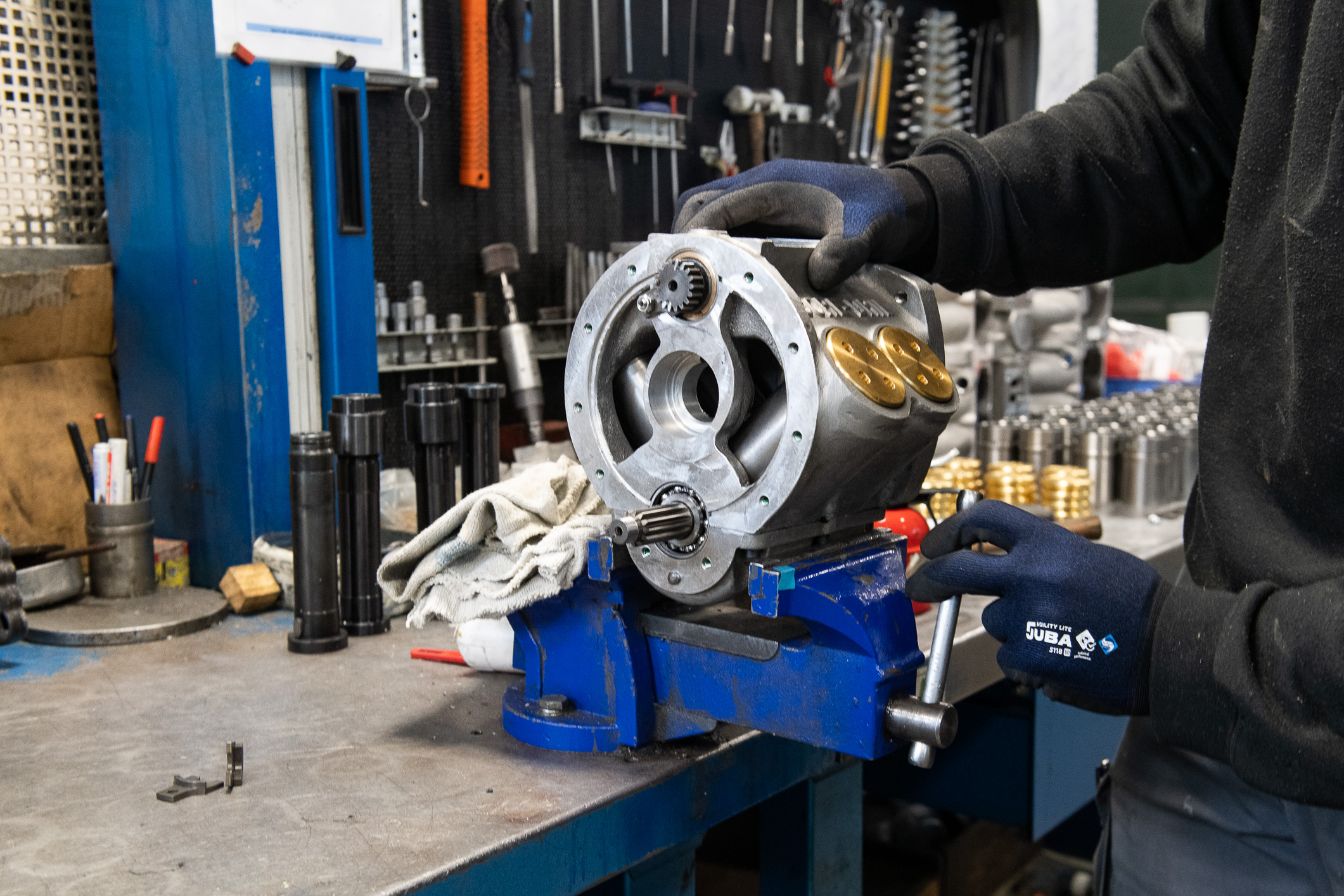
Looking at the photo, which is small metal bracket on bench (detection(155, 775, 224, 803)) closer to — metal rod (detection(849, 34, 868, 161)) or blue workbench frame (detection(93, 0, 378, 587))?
blue workbench frame (detection(93, 0, 378, 587))

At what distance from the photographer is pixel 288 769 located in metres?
1.04

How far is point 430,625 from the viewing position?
5.06 feet

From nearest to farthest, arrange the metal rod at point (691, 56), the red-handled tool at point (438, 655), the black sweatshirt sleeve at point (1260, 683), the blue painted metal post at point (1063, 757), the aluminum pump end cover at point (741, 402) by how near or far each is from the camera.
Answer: the black sweatshirt sleeve at point (1260, 683), the aluminum pump end cover at point (741, 402), the red-handled tool at point (438, 655), the blue painted metal post at point (1063, 757), the metal rod at point (691, 56)

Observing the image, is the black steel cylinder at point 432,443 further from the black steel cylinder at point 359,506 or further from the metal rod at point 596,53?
the metal rod at point 596,53

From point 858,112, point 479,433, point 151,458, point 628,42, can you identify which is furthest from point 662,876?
point 858,112

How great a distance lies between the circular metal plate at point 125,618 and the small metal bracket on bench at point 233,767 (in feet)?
1.61

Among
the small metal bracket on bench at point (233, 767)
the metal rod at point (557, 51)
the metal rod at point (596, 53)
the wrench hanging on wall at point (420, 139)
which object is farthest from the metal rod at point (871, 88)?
the small metal bracket on bench at point (233, 767)

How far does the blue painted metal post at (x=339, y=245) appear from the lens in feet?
5.37

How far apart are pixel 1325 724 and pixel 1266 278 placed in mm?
382

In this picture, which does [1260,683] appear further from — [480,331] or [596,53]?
[596,53]

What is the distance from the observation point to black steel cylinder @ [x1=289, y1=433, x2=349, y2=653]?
1.37 m

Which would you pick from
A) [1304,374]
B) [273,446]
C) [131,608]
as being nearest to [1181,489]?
[1304,374]

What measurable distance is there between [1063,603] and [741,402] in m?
0.30

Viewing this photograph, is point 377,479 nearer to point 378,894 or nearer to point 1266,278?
point 378,894
